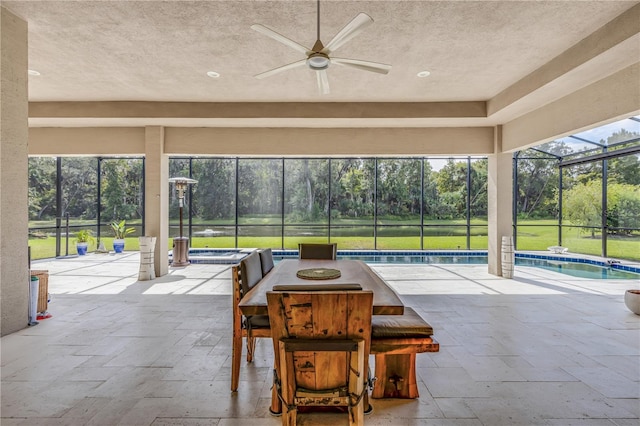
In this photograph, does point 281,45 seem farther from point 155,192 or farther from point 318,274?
point 155,192

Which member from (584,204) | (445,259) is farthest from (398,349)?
(584,204)

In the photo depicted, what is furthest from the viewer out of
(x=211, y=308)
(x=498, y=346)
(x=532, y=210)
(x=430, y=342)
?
(x=532, y=210)

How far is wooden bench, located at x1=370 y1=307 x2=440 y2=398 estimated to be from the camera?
6.70ft

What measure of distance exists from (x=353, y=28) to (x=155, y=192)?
5.07m

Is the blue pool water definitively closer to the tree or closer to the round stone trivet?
the tree

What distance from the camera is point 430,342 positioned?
2.05 metres

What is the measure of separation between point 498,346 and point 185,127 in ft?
19.9

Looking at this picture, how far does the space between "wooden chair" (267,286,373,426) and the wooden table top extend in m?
0.44

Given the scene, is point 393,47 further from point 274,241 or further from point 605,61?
point 274,241

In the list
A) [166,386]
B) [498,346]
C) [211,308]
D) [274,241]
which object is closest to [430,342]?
[498,346]

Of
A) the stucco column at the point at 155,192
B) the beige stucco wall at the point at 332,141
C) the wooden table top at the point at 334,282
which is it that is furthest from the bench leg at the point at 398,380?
the stucco column at the point at 155,192

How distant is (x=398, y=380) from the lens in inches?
86.5

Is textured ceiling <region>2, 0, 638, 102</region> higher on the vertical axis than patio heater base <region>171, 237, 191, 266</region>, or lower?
higher

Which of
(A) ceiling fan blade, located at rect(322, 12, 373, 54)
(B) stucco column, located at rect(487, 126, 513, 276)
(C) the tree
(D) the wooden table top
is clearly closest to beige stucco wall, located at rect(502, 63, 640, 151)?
(B) stucco column, located at rect(487, 126, 513, 276)
